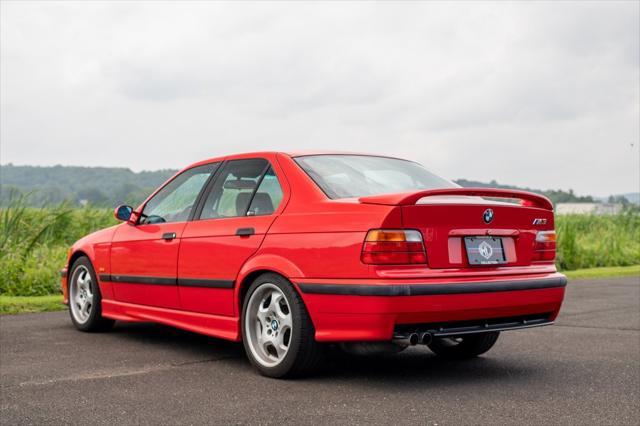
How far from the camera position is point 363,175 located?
18.4 ft

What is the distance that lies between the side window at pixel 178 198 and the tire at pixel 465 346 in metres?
2.21

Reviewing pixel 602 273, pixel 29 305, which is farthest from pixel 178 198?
pixel 602 273

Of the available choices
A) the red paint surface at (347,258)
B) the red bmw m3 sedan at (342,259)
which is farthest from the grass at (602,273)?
the red paint surface at (347,258)

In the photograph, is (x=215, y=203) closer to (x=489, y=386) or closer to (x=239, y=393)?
(x=239, y=393)

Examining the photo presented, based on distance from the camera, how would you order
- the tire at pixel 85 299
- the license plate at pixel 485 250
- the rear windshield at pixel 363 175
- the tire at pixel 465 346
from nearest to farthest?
the license plate at pixel 485 250
the rear windshield at pixel 363 175
the tire at pixel 465 346
the tire at pixel 85 299

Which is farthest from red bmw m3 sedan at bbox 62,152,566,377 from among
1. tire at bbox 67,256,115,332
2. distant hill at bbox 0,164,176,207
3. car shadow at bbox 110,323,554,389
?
distant hill at bbox 0,164,176,207

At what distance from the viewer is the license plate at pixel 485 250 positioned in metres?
5.00

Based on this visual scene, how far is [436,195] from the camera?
4848 millimetres

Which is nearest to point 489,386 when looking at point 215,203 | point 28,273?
point 215,203

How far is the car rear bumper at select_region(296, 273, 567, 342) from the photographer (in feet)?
15.3

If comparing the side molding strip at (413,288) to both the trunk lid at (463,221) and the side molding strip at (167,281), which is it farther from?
the side molding strip at (167,281)

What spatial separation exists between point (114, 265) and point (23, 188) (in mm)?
6420

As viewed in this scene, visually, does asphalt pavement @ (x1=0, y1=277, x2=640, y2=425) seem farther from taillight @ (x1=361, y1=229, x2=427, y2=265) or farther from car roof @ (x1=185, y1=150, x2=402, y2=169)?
car roof @ (x1=185, y1=150, x2=402, y2=169)

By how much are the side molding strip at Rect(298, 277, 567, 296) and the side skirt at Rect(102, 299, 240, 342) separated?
0.89 meters
